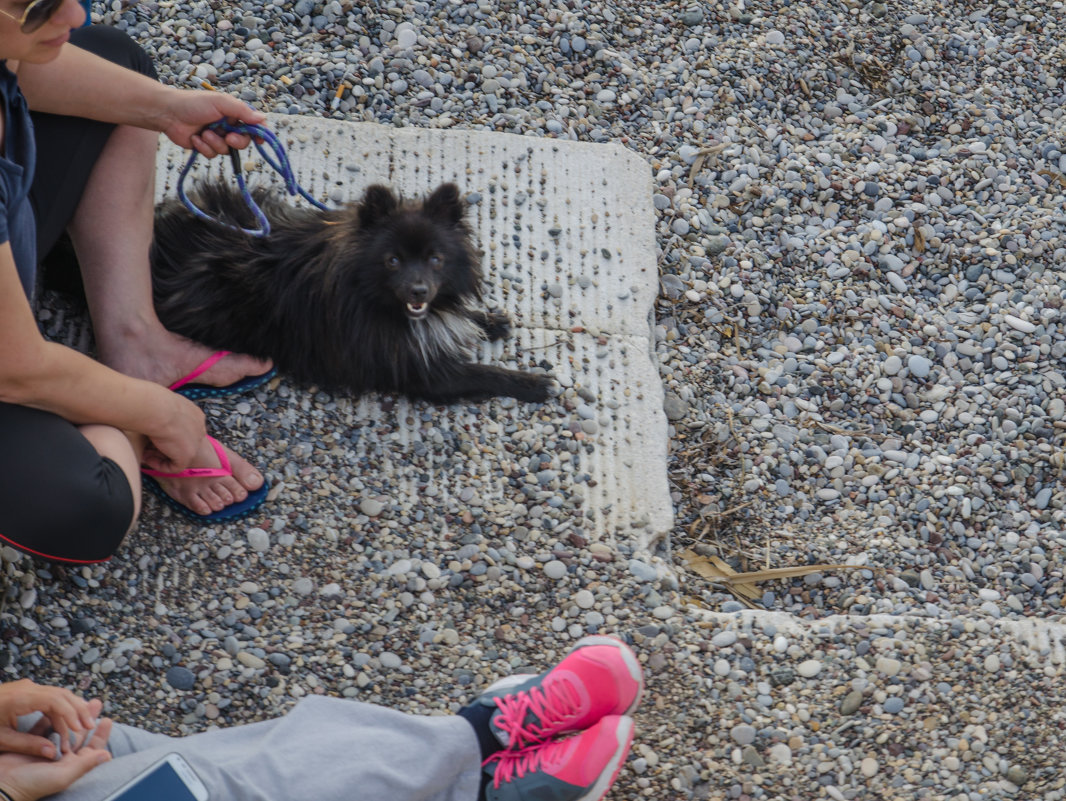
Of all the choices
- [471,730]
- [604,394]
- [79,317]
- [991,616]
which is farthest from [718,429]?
[79,317]

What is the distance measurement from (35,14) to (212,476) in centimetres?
120

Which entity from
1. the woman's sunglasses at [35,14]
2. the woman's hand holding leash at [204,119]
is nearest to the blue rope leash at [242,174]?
the woman's hand holding leash at [204,119]

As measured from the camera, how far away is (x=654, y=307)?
127 inches

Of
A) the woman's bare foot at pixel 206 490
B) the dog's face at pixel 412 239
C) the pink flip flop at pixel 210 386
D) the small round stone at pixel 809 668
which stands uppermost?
the dog's face at pixel 412 239

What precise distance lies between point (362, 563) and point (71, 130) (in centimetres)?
129

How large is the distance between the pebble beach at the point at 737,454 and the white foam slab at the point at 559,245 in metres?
0.13

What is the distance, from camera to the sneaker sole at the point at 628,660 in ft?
7.25

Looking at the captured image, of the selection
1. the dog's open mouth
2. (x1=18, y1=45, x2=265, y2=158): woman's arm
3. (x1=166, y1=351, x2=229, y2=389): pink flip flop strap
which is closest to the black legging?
(x1=18, y1=45, x2=265, y2=158): woman's arm

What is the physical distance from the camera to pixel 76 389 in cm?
205

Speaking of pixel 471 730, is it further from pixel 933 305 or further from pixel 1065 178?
pixel 1065 178

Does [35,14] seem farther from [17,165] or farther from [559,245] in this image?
[559,245]

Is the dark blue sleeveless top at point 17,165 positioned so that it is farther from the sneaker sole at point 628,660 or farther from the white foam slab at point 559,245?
the sneaker sole at point 628,660

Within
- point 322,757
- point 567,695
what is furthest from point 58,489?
point 567,695

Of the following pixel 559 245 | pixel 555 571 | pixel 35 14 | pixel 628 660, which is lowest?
pixel 555 571
